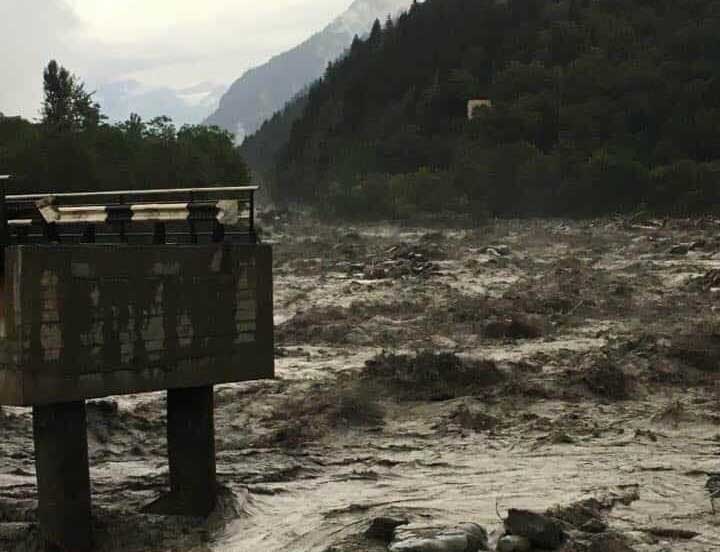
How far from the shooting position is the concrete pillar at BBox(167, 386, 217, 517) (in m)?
14.9

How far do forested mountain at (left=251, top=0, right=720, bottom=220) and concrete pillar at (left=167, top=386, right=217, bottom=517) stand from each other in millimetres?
80613

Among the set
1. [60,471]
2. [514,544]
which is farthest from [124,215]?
[514,544]

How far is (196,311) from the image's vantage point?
14.3 meters

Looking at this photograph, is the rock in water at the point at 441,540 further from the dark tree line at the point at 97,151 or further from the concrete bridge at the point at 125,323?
the dark tree line at the point at 97,151

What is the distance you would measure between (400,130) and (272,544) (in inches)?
5107

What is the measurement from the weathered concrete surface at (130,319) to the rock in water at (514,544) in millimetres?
4678

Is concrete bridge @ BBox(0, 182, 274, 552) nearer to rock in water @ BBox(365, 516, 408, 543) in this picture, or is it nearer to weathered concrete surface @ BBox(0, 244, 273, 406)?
weathered concrete surface @ BBox(0, 244, 273, 406)

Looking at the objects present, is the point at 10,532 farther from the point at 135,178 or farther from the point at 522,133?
the point at 522,133

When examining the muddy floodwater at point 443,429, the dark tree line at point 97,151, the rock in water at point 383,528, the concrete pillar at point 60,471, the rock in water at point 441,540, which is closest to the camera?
the rock in water at point 441,540

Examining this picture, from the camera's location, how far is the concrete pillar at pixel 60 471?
13.0 m

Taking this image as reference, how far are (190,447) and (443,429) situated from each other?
753cm

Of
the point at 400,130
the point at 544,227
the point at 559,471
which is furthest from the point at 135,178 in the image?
the point at 400,130

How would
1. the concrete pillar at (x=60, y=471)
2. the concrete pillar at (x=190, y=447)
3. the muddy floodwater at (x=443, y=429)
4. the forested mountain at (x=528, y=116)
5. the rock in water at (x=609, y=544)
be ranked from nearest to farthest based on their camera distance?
1. the rock in water at (x=609, y=544)
2. the concrete pillar at (x=60, y=471)
3. the muddy floodwater at (x=443, y=429)
4. the concrete pillar at (x=190, y=447)
5. the forested mountain at (x=528, y=116)

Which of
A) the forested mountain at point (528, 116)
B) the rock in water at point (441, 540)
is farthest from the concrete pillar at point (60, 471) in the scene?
Answer: the forested mountain at point (528, 116)
